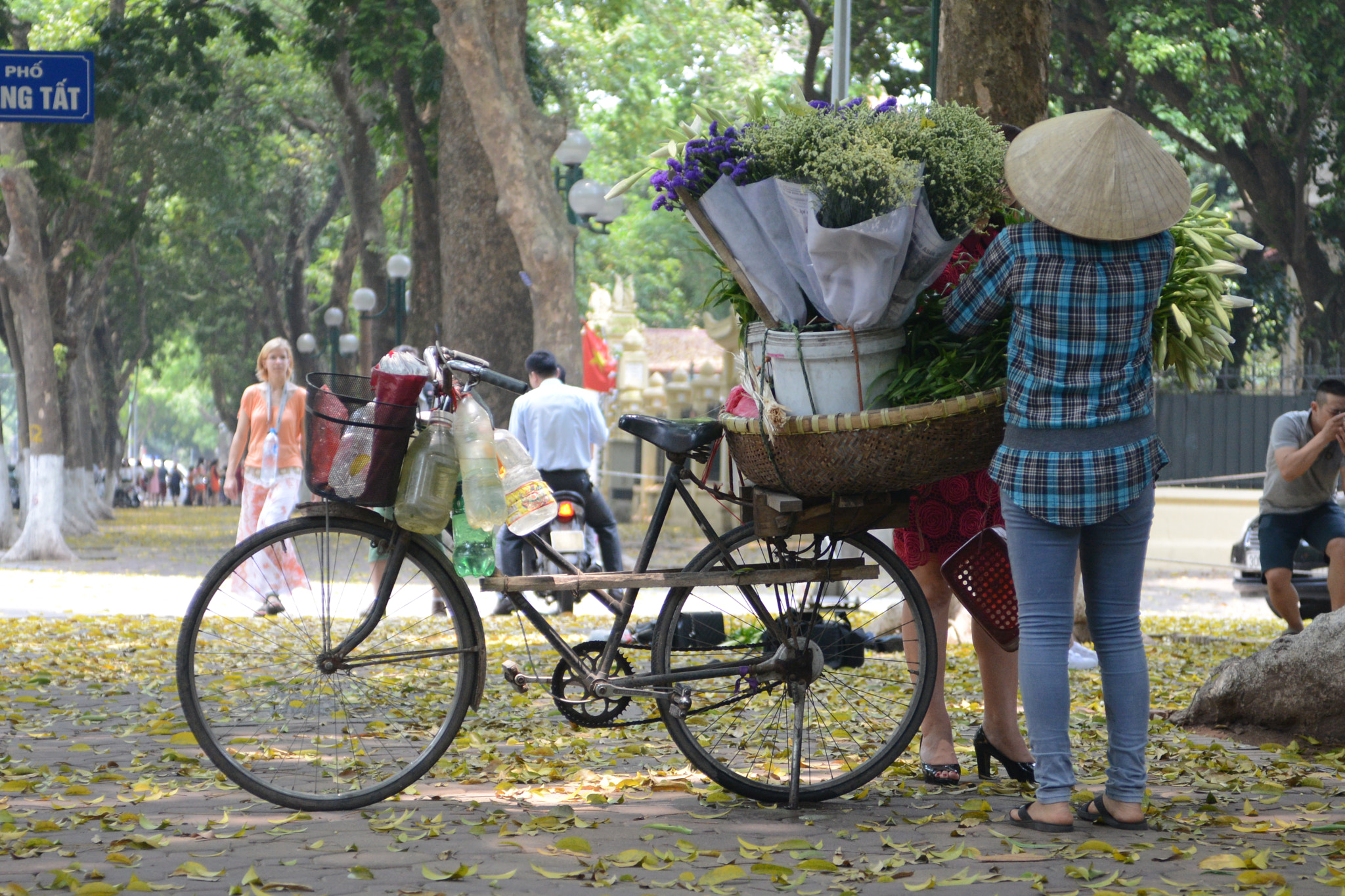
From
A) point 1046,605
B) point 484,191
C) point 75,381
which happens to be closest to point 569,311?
point 484,191

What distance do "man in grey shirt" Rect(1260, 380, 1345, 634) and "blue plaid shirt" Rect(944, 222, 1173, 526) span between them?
460 centimetres

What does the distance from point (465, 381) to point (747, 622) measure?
4.14 ft

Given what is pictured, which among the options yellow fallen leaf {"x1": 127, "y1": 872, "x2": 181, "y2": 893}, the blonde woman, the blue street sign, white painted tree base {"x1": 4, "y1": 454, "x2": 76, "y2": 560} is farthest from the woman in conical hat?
white painted tree base {"x1": 4, "y1": 454, "x2": 76, "y2": 560}

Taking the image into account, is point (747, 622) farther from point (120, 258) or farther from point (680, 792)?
point (120, 258)

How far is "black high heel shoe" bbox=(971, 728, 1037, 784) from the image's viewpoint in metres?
4.97

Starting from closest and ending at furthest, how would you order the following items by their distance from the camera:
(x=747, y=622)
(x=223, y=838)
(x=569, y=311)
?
(x=223, y=838) → (x=747, y=622) → (x=569, y=311)

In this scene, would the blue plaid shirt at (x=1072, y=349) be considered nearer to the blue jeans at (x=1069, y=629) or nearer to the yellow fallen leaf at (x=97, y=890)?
the blue jeans at (x=1069, y=629)

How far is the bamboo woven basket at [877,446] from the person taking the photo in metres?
4.23

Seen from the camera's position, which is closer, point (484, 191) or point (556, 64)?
point (484, 191)

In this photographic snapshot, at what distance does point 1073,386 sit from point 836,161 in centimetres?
91

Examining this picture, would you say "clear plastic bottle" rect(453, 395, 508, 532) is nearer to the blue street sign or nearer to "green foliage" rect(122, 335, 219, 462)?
the blue street sign

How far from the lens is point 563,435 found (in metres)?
10.6

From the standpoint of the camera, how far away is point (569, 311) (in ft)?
44.0

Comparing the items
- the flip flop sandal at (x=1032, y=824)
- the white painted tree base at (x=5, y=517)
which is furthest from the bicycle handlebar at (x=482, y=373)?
the white painted tree base at (x=5, y=517)
